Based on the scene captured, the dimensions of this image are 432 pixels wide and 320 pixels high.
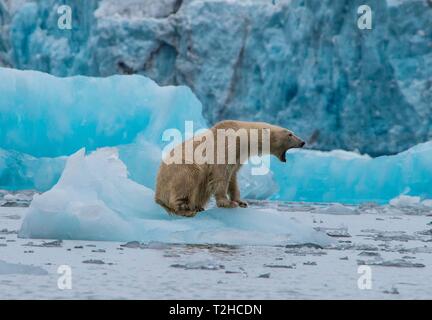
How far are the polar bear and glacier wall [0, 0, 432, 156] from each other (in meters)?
9.51

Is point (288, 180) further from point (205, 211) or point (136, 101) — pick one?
point (205, 211)

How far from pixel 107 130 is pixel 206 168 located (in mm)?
5325

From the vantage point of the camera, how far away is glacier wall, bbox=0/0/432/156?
14.7 metres

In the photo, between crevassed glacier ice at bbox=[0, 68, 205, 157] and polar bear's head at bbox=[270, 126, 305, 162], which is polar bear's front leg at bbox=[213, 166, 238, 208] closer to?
polar bear's head at bbox=[270, 126, 305, 162]

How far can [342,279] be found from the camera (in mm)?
4105

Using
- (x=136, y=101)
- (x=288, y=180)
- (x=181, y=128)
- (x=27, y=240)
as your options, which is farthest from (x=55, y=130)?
(x=27, y=240)

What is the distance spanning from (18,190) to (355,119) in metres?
6.23

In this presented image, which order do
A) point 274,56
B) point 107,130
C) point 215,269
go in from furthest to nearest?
point 274,56 → point 107,130 → point 215,269

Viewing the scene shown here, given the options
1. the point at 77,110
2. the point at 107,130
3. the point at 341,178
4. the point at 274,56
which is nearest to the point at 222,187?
the point at 107,130

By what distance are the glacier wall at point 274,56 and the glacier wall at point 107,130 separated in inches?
70.6

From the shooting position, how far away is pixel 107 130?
10727 millimetres

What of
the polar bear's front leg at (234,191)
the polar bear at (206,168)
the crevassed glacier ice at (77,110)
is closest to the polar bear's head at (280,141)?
the polar bear at (206,168)

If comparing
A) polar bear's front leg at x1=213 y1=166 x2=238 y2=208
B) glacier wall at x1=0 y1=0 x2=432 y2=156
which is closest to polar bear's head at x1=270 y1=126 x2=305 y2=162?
polar bear's front leg at x1=213 y1=166 x2=238 y2=208

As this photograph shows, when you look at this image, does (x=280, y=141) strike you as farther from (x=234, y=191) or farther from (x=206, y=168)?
(x=206, y=168)
